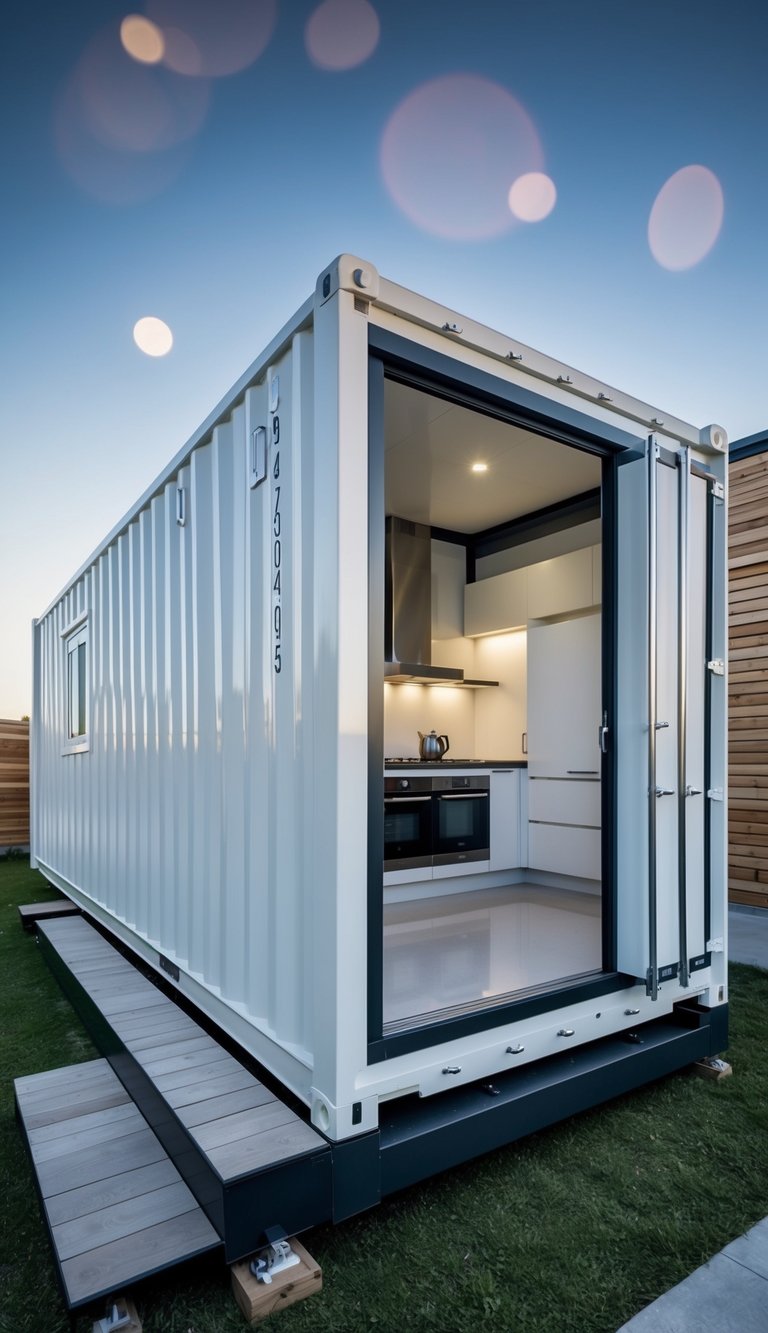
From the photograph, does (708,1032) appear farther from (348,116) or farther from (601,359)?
(348,116)

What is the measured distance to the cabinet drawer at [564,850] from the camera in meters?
4.99

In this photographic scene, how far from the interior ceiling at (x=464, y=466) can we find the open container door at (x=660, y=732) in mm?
999

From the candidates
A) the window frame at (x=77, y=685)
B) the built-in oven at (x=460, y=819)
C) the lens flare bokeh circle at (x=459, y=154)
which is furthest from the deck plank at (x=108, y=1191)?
the lens flare bokeh circle at (x=459, y=154)

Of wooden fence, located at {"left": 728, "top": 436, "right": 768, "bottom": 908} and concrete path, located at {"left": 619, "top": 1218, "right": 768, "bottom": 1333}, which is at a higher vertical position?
wooden fence, located at {"left": 728, "top": 436, "right": 768, "bottom": 908}

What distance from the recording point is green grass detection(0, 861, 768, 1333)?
5.11 ft

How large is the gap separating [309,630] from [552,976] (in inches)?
72.8

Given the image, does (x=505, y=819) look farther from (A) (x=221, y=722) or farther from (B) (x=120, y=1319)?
(B) (x=120, y=1319)

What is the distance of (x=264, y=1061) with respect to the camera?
2182 millimetres

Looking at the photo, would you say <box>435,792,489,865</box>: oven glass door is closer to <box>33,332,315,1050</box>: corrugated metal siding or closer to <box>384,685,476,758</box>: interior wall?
<box>384,685,476,758</box>: interior wall

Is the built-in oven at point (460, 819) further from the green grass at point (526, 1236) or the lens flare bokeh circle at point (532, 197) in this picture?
the lens flare bokeh circle at point (532, 197)

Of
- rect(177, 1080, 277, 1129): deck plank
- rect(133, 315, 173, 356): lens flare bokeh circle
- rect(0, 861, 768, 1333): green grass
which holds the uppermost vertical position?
rect(133, 315, 173, 356): lens flare bokeh circle

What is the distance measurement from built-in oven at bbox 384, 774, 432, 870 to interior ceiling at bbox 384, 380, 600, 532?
2.16m

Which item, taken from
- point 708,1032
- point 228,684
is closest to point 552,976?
point 708,1032

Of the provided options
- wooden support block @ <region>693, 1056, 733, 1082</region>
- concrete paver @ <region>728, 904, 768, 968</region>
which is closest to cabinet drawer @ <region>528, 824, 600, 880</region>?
concrete paver @ <region>728, 904, 768, 968</region>
